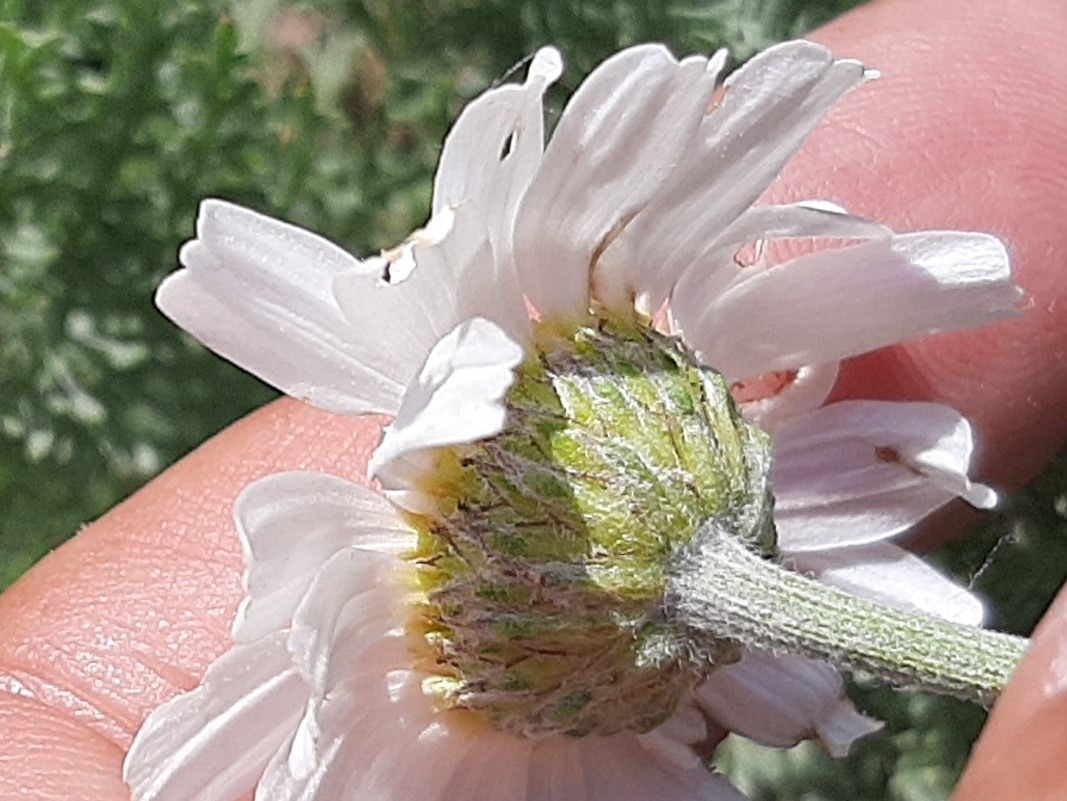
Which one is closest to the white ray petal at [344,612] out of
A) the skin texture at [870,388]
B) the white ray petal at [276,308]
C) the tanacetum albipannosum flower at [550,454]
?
the tanacetum albipannosum flower at [550,454]

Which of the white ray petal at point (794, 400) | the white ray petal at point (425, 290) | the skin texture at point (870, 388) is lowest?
the skin texture at point (870, 388)

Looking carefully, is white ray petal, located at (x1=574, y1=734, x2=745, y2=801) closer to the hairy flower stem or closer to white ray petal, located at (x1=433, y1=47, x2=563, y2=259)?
the hairy flower stem

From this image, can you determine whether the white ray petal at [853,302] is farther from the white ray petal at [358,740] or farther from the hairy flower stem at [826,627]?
the white ray petal at [358,740]

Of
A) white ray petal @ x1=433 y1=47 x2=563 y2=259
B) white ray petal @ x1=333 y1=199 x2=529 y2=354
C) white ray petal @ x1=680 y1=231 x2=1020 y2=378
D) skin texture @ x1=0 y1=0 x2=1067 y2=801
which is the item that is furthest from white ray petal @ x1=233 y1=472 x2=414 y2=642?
skin texture @ x1=0 y1=0 x2=1067 y2=801

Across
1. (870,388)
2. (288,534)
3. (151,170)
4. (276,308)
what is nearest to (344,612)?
(288,534)

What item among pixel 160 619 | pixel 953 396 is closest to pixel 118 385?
pixel 160 619

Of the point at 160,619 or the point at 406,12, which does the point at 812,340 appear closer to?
the point at 160,619
